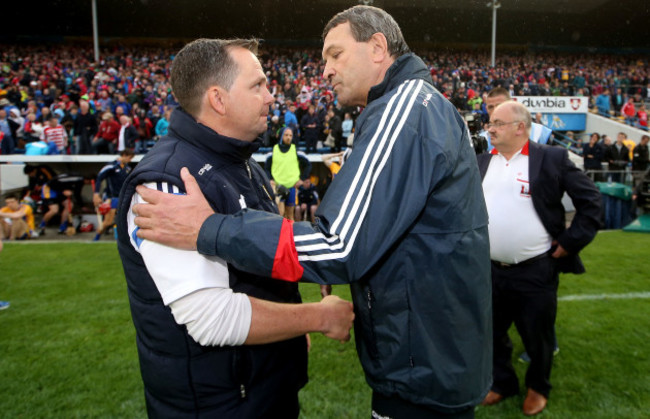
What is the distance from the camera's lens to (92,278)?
6.77m

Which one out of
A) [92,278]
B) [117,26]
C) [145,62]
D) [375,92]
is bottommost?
[92,278]

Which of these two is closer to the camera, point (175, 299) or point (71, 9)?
point (175, 299)

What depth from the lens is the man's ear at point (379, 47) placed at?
1.74 m

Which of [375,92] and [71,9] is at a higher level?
[71,9]

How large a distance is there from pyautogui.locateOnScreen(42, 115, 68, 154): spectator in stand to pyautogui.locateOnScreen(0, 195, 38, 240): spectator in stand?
3.77 metres

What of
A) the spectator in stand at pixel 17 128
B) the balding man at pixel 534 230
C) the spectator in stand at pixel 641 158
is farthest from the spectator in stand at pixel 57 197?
the spectator in stand at pixel 641 158

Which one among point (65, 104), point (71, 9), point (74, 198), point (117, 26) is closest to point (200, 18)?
point (117, 26)

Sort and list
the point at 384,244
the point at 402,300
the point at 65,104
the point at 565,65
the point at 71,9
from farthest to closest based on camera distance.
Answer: the point at 565,65 → the point at 71,9 → the point at 65,104 → the point at 402,300 → the point at 384,244

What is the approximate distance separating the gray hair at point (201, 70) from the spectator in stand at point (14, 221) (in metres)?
10.4

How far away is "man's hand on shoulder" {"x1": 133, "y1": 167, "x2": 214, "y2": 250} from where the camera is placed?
1392mm

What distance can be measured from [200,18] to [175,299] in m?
35.6

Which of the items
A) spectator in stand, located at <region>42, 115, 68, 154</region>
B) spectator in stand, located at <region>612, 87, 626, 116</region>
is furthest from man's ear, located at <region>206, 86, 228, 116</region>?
spectator in stand, located at <region>612, 87, 626, 116</region>

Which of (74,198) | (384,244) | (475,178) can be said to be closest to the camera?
(384,244)

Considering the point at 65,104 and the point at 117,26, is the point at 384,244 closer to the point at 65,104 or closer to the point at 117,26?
the point at 65,104
